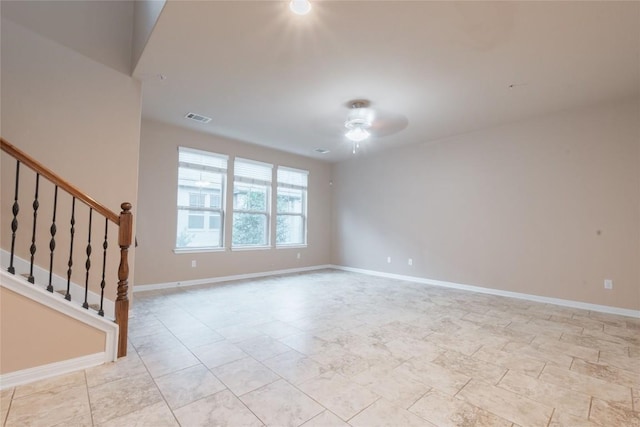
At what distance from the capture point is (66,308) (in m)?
2.04

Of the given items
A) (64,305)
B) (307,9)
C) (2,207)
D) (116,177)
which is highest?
(307,9)

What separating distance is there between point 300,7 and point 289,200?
4712 millimetres

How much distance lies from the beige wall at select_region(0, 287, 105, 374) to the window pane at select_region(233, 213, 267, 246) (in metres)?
3.60

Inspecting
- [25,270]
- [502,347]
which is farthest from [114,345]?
[502,347]

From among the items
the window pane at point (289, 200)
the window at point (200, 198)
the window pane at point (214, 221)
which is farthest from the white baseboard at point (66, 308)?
the window pane at point (289, 200)

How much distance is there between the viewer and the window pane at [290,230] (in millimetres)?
→ 6488

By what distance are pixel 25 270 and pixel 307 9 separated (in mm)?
3304

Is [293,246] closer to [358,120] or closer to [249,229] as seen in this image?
[249,229]

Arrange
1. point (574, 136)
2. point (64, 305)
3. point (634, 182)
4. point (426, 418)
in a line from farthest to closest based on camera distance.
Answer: point (574, 136) → point (634, 182) → point (64, 305) → point (426, 418)

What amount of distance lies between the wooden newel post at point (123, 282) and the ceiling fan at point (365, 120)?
2.86 meters

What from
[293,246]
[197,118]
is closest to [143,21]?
[197,118]

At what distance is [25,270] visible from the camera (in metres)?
2.63

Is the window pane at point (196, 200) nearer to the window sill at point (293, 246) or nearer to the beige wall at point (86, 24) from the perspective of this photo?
the window sill at point (293, 246)

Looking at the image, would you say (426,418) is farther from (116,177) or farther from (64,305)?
(116,177)
